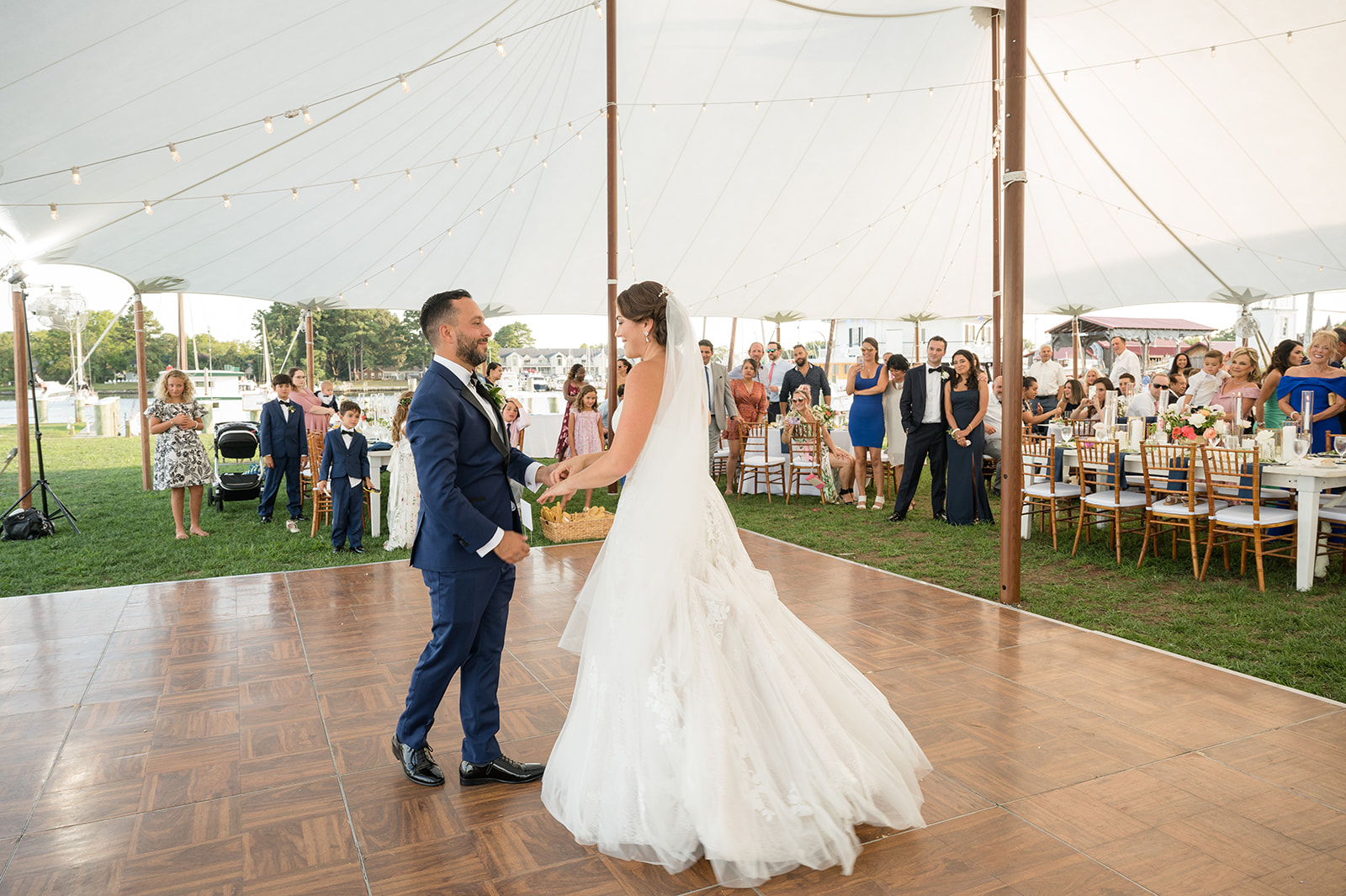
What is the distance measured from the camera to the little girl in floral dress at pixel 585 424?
319 inches

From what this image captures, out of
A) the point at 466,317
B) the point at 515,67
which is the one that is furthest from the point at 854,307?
the point at 466,317

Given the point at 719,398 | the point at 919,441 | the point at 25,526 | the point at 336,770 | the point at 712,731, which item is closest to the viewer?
the point at 712,731

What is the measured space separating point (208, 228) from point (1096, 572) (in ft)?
29.6

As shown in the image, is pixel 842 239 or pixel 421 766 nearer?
pixel 421 766

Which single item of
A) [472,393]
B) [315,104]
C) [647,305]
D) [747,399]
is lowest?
[747,399]

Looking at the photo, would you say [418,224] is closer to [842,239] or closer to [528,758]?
[842,239]

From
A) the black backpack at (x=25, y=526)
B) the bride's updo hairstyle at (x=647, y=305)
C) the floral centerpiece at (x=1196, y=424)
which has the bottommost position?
the black backpack at (x=25, y=526)

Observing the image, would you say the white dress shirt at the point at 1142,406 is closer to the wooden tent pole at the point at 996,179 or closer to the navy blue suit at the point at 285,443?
the wooden tent pole at the point at 996,179

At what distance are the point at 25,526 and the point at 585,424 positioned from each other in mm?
4959

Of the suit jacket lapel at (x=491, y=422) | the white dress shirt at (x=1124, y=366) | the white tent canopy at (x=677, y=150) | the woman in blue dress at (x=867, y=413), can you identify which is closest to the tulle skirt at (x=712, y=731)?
the suit jacket lapel at (x=491, y=422)

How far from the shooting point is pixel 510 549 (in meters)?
2.41

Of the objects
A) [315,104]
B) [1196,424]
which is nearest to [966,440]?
[1196,424]

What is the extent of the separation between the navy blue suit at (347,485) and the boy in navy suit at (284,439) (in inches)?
52.1

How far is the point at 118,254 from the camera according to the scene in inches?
339
